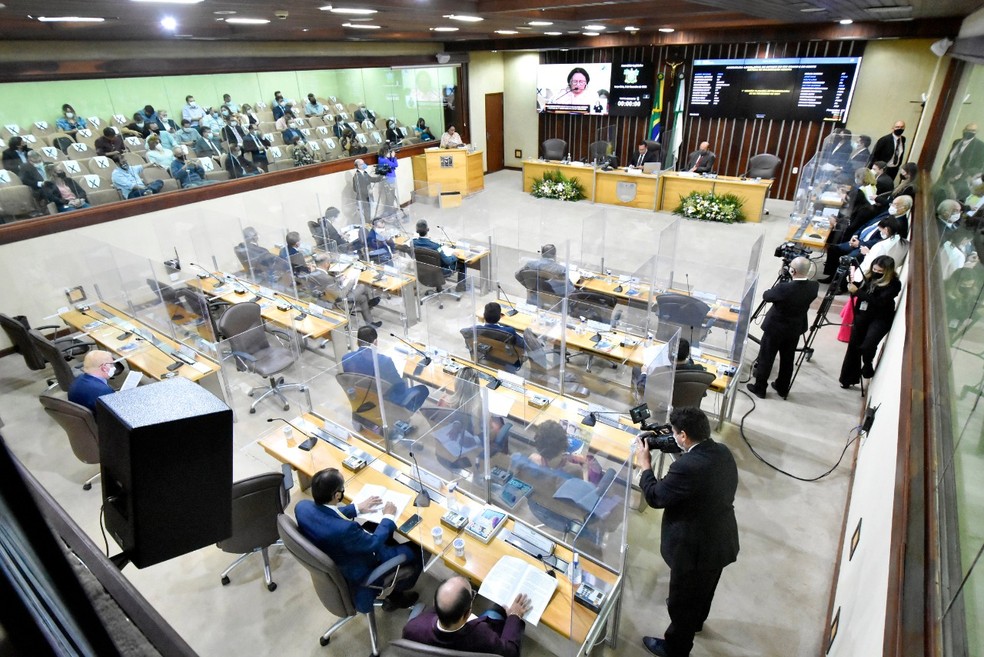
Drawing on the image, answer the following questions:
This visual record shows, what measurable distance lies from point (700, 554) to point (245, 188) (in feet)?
31.1

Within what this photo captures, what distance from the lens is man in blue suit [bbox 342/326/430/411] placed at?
14.4 feet

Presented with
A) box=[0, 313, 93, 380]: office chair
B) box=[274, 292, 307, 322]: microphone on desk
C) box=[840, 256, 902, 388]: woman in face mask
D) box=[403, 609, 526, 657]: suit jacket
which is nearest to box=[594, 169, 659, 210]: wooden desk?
box=[840, 256, 902, 388]: woman in face mask

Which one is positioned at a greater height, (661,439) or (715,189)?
(661,439)

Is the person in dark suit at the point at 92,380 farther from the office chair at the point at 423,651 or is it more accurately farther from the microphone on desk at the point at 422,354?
the office chair at the point at 423,651

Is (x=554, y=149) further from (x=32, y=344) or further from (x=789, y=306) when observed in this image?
(x=32, y=344)

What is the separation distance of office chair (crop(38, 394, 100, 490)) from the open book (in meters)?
3.09

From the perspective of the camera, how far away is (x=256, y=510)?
3443 mm

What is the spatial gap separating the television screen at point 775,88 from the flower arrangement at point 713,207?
7.59ft

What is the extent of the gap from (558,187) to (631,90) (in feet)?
9.70

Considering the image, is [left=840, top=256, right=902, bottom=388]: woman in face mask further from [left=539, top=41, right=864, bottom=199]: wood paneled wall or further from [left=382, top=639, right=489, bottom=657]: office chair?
[left=539, top=41, right=864, bottom=199]: wood paneled wall

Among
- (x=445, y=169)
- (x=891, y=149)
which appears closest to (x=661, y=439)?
(x=891, y=149)

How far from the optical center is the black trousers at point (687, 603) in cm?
294

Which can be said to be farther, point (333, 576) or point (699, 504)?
point (333, 576)

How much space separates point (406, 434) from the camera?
171 inches
